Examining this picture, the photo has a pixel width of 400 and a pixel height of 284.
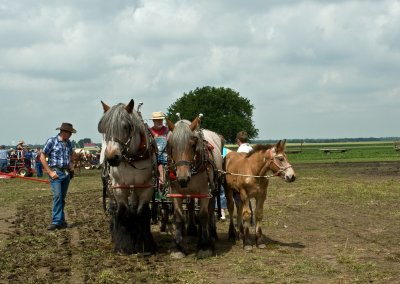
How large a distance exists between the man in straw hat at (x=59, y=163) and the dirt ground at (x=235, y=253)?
1.57 ft

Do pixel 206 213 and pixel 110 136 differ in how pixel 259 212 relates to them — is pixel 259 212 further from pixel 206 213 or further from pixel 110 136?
pixel 110 136

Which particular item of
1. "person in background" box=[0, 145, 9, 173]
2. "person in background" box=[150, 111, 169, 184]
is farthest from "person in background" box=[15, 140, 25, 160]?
"person in background" box=[150, 111, 169, 184]

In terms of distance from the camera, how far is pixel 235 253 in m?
8.23

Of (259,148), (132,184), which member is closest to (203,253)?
(132,184)

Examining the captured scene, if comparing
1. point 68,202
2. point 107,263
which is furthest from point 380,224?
point 68,202

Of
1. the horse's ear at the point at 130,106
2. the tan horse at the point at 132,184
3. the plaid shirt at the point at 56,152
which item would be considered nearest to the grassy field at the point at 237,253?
the tan horse at the point at 132,184

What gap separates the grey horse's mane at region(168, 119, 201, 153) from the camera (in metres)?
7.50

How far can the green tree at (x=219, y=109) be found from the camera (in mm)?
77812

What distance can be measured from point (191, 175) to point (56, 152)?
4.02 m

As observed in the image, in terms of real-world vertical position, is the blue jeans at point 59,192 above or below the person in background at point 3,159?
below

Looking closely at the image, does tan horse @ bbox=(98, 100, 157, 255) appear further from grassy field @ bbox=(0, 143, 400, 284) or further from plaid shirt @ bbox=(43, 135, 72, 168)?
plaid shirt @ bbox=(43, 135, 72, 168)

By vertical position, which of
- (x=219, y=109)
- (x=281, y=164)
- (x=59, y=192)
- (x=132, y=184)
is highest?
(x=219, y=109)

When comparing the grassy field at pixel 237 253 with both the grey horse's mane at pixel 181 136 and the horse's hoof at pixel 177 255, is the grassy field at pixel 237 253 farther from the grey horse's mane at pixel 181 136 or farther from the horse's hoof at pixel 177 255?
the grey horse's mane at pixel 181 136

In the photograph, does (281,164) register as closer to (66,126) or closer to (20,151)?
(66,126)
